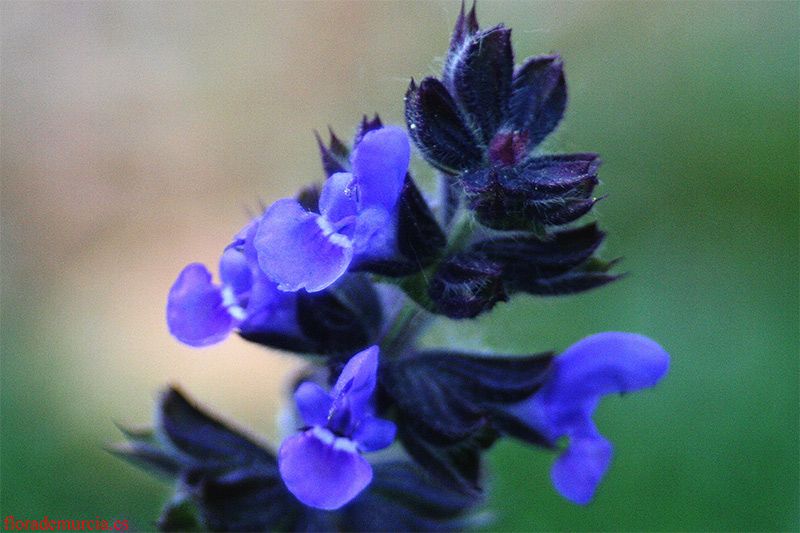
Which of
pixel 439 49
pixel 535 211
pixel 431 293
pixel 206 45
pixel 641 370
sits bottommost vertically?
pixel 641 370

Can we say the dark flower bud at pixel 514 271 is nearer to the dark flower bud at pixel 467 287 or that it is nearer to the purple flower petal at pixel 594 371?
the dark flower bud at pixel 467 287

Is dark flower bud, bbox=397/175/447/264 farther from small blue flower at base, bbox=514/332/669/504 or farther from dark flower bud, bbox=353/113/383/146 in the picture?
small blue flower at base, bbox=514/332/669/504

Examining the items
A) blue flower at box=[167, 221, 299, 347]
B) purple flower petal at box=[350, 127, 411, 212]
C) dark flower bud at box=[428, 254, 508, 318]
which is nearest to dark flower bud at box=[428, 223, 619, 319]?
dark flower bud at box=[428, 254, 508, 318]

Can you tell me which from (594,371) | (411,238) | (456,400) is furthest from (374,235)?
(594,371)

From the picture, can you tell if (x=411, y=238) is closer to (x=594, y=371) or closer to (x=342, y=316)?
(x=342, y=316)

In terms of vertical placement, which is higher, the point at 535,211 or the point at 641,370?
the point at 535,211

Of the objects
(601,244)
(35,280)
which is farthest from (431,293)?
A: (35,280)

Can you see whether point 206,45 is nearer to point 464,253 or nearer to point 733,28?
point 733,28

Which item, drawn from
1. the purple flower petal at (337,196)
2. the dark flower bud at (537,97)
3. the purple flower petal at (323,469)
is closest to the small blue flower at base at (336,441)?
the purple flower petal at (323,469)
